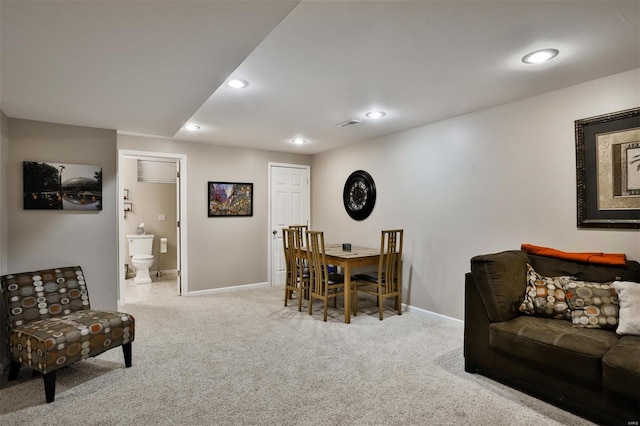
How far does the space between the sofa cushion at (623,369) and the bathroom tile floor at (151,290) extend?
4990mm

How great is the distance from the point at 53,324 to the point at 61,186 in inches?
52.4

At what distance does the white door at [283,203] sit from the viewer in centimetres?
590

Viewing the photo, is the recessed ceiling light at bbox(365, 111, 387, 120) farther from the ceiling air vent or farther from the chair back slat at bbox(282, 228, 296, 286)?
the chair back slat at bbox(282, 228, 296, 286)

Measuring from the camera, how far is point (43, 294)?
277 cm

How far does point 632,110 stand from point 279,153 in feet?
15.0

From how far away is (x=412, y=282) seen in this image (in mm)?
4375

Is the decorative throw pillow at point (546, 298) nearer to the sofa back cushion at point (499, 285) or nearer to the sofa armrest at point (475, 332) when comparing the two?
the sofa back cushion at point (499, 285)

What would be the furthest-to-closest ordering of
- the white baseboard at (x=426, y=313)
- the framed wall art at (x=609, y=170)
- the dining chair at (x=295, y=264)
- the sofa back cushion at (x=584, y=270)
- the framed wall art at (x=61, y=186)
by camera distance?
the dining chair at (x=295, y=264)
the white baseboard at (x=426, y=313)
the framed wall art at (x=61, y=186)
the framed wall art at (x=609, y=170)
the sofa back cushion at (x=584, y=270)

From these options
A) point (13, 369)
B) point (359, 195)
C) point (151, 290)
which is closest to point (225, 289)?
point (151, 290)

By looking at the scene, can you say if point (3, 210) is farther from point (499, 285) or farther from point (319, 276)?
point (499, 285)

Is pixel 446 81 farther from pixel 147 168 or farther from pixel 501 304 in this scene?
pixel 147 168

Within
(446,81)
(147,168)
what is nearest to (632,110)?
(446,81)

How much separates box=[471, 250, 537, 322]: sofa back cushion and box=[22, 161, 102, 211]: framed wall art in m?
3.48

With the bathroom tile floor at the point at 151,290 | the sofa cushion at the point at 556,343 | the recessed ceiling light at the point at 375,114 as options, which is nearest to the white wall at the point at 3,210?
the bathroom tile floor at the point at 151,290
